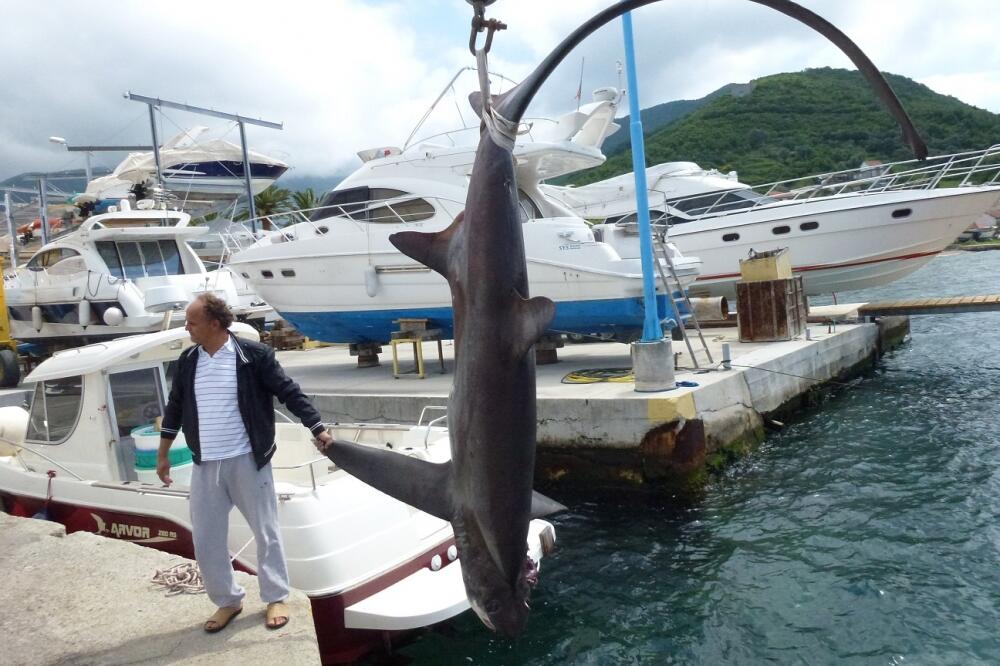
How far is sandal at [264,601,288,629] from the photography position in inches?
133

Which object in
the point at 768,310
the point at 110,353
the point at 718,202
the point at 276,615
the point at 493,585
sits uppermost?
the point at 718,202

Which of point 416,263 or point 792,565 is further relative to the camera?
point 416,263

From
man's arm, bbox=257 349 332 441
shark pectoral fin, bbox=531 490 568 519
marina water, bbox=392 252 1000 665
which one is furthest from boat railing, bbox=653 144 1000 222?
shark pectoral fin, bbox=531 490 568 519

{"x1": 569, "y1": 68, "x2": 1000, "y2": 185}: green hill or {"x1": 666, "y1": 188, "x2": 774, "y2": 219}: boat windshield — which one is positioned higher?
{"x1": 569, "y1": 68, "x2": 1000, "y2": 185}: green hill

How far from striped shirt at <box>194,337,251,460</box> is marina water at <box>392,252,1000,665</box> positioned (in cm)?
224

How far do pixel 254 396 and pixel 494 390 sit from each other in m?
1.93

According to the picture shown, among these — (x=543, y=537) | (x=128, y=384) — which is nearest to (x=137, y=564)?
(x=128, y=384)

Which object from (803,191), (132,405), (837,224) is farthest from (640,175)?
(803,191)

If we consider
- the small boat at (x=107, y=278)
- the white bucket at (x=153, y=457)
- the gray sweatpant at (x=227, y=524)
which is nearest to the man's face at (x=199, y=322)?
the gray sweatpant at (x=227, y=524)

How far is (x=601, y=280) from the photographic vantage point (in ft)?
31.8

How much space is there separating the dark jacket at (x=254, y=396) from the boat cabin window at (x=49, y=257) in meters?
14.7

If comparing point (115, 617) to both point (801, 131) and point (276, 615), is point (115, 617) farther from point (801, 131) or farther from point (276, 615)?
point (801, 131)

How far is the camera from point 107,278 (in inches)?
613

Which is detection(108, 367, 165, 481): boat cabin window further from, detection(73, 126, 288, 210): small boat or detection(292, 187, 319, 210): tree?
detection(292, 187, 319, 210): tree
